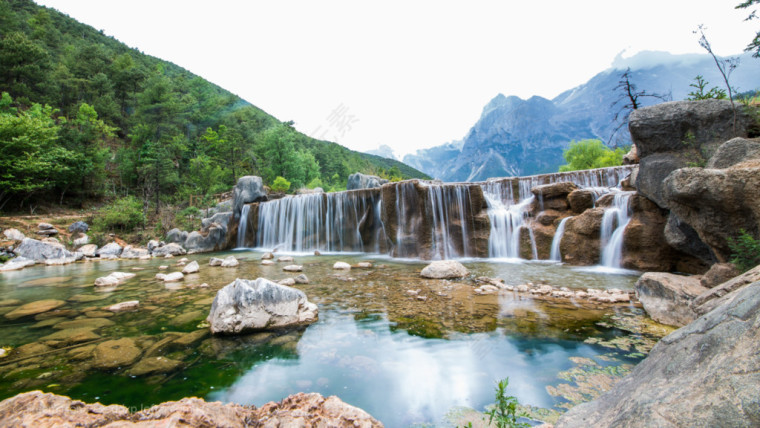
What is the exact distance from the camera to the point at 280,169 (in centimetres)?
3941

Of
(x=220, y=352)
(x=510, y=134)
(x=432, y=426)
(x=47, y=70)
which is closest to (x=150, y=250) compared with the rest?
(x=220, y=352)

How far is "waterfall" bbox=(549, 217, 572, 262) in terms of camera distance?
35.7ft

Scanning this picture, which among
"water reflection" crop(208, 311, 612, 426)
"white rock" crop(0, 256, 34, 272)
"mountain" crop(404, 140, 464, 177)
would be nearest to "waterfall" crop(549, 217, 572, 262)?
"water reflection" crop(208, 311, 612, 426)

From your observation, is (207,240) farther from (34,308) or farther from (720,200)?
(720,200)

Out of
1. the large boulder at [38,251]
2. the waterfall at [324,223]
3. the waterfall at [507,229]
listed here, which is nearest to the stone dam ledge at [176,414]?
the waterfall at [507,229]

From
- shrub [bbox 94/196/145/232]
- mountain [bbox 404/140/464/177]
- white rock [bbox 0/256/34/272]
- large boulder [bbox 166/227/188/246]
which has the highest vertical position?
mountain [bbox 404/140/464/177]

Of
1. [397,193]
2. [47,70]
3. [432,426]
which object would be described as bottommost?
[432,426]

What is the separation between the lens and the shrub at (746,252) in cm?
427

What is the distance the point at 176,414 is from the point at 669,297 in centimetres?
641

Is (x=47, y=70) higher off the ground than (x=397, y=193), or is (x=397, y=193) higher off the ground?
(x=47, y=70)

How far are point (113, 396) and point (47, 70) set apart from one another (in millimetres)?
55338

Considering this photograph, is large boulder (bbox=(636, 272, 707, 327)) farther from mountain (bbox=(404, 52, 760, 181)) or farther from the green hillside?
mountain (bbox=(404, 52, 760, 181))

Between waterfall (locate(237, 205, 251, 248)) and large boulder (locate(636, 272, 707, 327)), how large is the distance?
23642 millimetres

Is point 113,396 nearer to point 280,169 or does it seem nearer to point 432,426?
point 432,426
